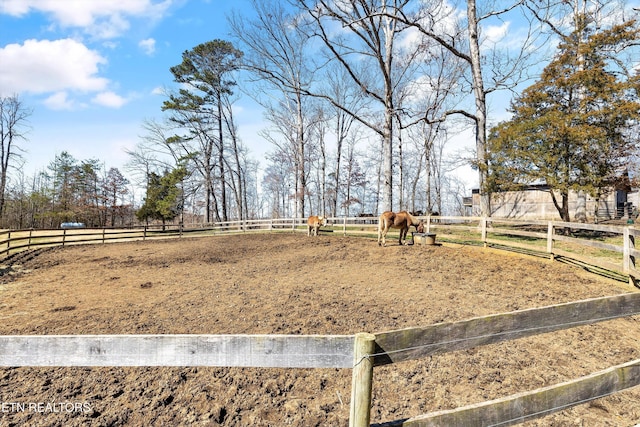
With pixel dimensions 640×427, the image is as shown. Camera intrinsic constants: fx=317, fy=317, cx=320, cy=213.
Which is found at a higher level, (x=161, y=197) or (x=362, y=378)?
(x=161, y=197)

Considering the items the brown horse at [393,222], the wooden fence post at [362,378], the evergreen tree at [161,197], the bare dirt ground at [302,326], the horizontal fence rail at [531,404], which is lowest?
the bare dirt ground at [302,326]

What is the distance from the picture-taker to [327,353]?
1669mm

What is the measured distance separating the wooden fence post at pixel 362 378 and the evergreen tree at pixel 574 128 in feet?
42.4

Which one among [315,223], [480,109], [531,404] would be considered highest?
[480,109]

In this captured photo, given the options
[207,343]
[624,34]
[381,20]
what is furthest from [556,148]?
[207,343]

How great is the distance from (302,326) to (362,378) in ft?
9.88

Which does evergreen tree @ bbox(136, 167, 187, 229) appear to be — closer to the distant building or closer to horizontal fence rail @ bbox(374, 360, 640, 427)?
the distant building

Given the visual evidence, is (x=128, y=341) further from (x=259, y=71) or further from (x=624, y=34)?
(x=624, y=34)

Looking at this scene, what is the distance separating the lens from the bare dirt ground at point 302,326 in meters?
2.90

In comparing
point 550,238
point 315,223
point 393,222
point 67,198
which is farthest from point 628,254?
point 67,198

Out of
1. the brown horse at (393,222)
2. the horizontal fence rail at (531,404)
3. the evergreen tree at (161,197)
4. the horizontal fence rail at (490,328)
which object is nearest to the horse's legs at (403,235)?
the brown horse at (393,222)

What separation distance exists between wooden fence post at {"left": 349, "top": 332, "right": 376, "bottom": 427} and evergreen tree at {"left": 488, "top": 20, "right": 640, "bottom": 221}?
1293 centimetres

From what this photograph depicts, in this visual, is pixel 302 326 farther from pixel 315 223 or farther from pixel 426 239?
pixel 315 223

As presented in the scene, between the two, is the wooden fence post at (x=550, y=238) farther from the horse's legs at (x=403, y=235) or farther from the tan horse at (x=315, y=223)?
the tan horse at (x=315, y=223)
